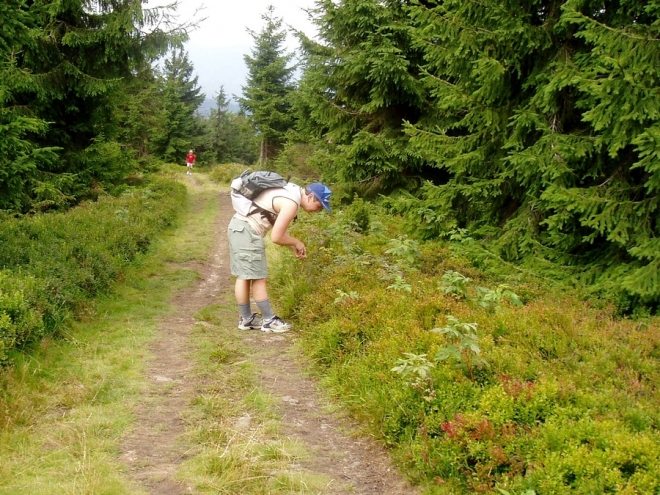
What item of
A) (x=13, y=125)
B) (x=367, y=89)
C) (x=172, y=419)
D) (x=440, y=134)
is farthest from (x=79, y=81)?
(x=172, y=419)

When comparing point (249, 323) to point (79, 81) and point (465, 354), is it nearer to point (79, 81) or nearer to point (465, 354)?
point (465, 354)

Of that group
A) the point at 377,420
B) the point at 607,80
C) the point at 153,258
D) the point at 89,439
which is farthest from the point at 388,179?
the point at 89,439

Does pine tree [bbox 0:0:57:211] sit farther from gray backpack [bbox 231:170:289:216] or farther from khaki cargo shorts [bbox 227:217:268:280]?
khaki cargo shorts [bbox 227:217:268:280]

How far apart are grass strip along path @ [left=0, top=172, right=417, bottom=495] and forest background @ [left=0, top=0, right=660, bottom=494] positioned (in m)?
0.55

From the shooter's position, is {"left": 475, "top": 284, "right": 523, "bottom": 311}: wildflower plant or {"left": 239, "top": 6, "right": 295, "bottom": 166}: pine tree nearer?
{"left": 475, "top": 284, "right": 523, "bottom": 311}: wildflower plant

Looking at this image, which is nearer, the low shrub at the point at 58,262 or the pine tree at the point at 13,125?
the low shrub at the point at 58,262

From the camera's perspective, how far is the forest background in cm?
654

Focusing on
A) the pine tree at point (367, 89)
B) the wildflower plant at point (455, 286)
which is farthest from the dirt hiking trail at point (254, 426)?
the pine tree at point (367, 89)

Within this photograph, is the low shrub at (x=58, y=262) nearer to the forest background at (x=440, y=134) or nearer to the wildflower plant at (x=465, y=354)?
the forest background at (x=440, y=134)

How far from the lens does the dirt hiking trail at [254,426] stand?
3.63m

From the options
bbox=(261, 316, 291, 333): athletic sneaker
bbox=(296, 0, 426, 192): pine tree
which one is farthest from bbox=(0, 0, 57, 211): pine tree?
bbox=(296, 0, 426, 192): pine tree

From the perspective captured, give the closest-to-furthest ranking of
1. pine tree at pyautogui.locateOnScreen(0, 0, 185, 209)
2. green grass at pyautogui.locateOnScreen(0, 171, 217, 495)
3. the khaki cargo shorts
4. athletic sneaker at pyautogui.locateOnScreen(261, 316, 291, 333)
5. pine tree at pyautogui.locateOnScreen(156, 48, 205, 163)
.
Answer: green grass at pyautogui.locateOnScreen(0, 171, 217, 495) < the khaki cargo shorts < athletic sneaker at pyautogui.locateOnScreen(261, 316, 291, 333) < pine tree at pyautogui.locateOnScreen(0, 0, 185, 209) < pine tree at pyautogui.locateOnScreen(156, 48, 205, 163)

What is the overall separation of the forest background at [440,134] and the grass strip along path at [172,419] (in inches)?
21.7

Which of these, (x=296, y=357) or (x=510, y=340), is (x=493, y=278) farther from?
(x=296, y=357)
